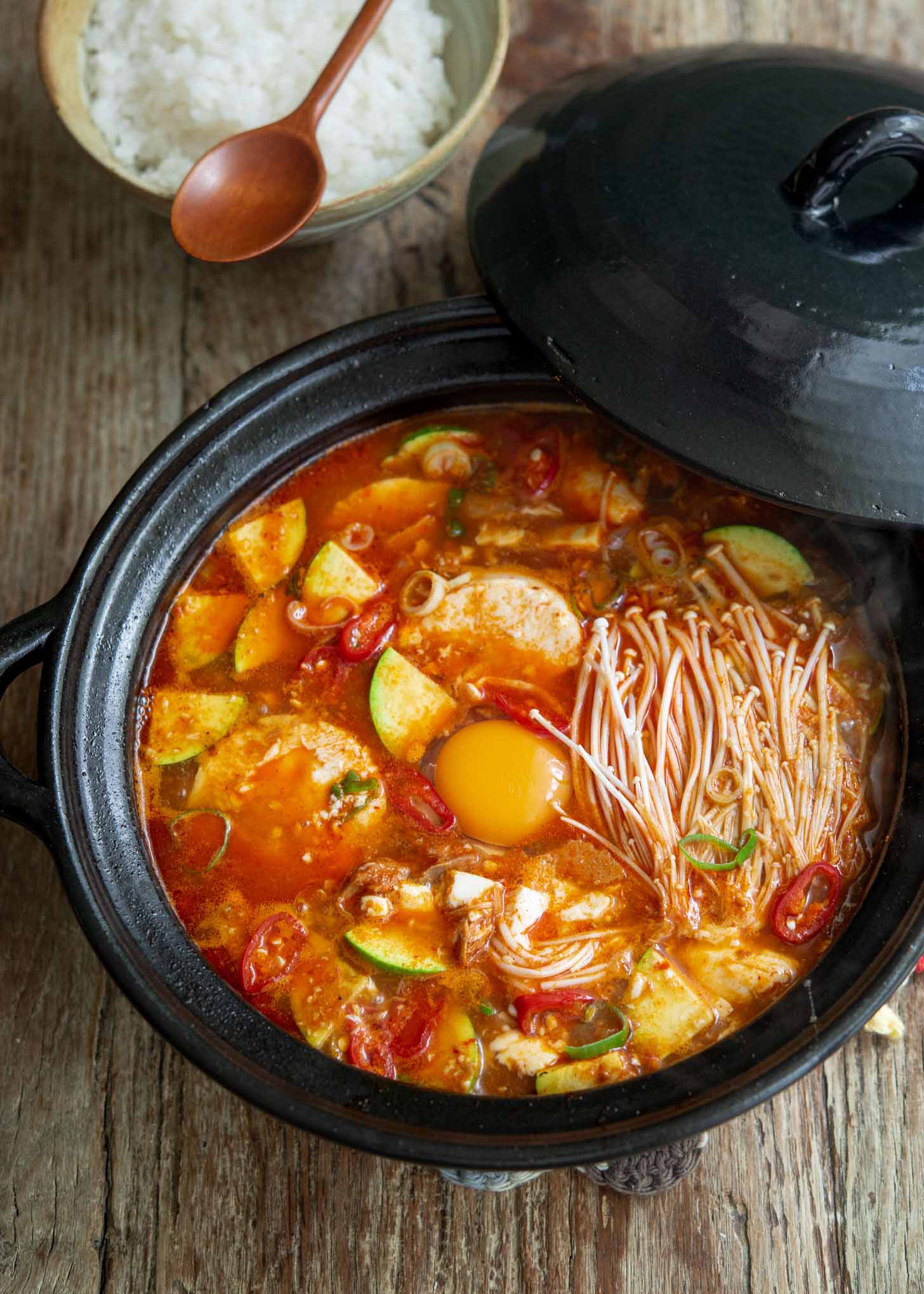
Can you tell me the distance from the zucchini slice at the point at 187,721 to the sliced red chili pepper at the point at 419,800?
1.30 ft

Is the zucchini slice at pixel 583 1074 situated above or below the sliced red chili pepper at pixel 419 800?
below

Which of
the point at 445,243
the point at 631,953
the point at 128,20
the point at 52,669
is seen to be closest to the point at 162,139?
the point at 128,20

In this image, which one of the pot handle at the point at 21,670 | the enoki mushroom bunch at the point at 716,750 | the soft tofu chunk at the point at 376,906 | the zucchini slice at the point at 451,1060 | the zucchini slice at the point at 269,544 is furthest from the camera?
the zucchini slice at the point at 269,544

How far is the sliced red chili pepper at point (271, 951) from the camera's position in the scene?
7.30 ft

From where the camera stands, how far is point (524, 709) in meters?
2.51

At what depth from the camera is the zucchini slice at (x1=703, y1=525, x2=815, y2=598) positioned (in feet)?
8.52

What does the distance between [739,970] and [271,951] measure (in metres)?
0.98

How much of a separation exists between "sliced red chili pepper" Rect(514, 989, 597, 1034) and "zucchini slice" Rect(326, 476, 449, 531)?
3.81ft

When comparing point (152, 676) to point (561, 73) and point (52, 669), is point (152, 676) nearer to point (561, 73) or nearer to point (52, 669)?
point (52, 669)

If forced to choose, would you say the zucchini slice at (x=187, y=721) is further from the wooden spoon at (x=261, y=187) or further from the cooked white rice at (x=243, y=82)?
the cooked white rice at (x=243, y=82)

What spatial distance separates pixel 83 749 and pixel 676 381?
1427mm

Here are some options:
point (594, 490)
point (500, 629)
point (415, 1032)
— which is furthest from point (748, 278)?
point (415, 1032)

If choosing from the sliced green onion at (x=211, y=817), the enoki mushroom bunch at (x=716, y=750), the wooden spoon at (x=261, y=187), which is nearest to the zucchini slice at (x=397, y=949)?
the sliced green onion at (x=211, y=817)

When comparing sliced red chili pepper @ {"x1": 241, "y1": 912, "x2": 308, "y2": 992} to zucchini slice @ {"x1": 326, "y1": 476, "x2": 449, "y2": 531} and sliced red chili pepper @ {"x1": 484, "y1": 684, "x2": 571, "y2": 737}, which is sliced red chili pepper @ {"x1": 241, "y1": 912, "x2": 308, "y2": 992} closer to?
sliced red chili pepper @ {"x1": 484, "y1": 684, "x2": 571, "y2": 737}
